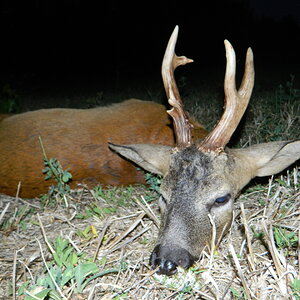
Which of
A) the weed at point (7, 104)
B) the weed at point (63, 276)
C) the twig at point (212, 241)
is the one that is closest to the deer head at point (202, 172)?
the twig at point (212, 241)

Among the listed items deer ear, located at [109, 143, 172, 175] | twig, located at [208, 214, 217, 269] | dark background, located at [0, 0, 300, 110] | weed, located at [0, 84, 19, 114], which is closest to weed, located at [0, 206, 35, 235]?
deer ear, located at [109, 143, 172, 175]

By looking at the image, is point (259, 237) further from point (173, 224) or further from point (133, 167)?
point (133, 167)

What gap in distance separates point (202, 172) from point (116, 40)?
1351 cm

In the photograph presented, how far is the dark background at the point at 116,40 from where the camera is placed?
560 inches

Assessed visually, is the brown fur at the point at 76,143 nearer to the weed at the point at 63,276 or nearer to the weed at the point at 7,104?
the weed at the point at 63,276

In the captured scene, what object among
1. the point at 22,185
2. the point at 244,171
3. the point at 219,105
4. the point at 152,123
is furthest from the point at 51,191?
the point at 219,105

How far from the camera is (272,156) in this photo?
3289mm

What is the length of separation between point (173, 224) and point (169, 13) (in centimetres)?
1418

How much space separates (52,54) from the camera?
53.6ft

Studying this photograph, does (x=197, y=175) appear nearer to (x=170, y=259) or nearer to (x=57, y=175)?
(x=170, y=259)

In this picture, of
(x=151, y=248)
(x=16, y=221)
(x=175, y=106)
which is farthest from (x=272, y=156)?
(x=16, y=221)

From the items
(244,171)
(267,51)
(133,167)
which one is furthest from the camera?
(267,51)

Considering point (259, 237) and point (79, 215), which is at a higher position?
point (259, 237)

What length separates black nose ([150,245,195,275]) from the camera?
2439 mm
